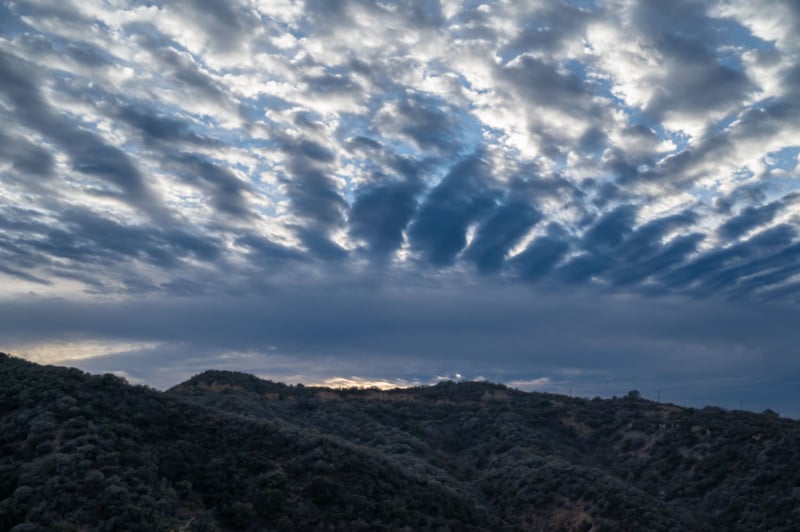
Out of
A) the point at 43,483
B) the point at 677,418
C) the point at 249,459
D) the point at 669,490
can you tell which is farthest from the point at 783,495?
the point at 43,483

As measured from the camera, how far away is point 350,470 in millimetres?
31438

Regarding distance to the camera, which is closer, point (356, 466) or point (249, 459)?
point (249, 459)

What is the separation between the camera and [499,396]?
72.8 m

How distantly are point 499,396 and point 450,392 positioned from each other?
720 cm

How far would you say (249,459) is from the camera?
98.2ft

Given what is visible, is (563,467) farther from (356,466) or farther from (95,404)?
(95,404)

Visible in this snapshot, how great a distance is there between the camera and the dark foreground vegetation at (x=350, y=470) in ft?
76.2

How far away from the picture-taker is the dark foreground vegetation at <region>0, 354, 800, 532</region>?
2323 centimetres

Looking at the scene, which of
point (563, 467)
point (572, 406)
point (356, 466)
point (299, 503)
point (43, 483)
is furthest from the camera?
point (572, 406)

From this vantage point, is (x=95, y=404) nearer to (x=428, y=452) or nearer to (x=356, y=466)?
(x=356, y=466)

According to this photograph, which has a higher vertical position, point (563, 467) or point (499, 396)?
point (499, 396)

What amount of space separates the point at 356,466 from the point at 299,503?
579 cm

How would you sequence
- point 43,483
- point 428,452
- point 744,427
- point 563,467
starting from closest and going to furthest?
point 43,483 < point 563,467 < point 744,427 < point 428,452

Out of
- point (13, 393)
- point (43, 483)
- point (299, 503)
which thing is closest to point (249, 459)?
point (299, 503)
